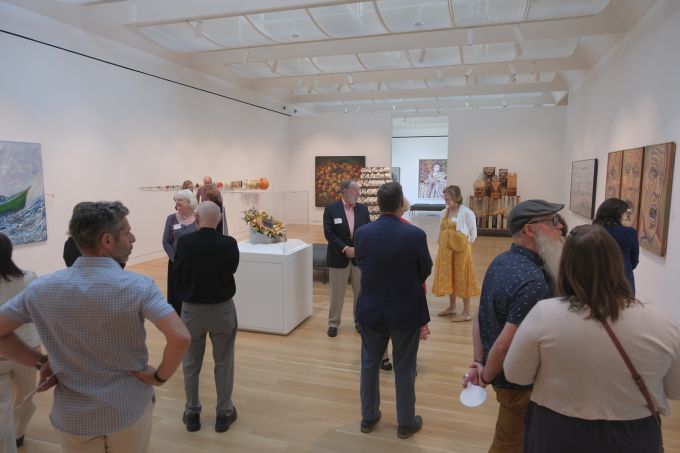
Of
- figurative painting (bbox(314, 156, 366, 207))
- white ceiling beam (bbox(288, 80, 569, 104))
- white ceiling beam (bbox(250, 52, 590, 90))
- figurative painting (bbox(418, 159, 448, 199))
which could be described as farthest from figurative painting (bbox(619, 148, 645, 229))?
figurative painting (bbox(418, 159, 448, 199))

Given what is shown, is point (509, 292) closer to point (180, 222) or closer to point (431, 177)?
point (180, 222)

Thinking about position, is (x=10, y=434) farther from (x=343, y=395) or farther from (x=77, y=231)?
(x=343, y=395)

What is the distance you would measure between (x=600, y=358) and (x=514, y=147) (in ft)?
43.8

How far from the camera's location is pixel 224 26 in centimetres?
842

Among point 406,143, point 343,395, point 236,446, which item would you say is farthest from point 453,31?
point 406,143

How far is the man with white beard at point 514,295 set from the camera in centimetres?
180

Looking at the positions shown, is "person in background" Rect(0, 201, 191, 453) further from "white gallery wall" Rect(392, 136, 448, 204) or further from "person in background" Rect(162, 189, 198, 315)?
"white gallery wall" Rect(392, 136, 448, 204)

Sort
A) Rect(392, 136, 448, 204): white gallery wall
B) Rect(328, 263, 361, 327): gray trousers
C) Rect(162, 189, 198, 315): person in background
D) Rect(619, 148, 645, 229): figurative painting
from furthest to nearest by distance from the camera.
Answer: Rect(392, 136, 448, 204): white gallery wall
Rect(619, 148, 645, 229): figurative painting
Rect(328, 263, 361, 327): gray trousers
Rect(162, 189, 198, 315): person in background

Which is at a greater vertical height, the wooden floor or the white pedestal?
the white pedestal

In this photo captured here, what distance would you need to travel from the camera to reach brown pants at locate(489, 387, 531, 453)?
79.4 inches

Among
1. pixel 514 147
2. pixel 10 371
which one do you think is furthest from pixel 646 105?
pixel 10 371

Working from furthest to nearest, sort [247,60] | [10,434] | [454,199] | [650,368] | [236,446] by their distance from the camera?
1. [247,60]
2. [454,199]
3. [236,446]
4. [10,434]
5. [650,368]

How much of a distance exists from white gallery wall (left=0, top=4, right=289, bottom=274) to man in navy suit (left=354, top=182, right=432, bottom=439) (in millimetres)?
6260

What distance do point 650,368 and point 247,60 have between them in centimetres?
987
